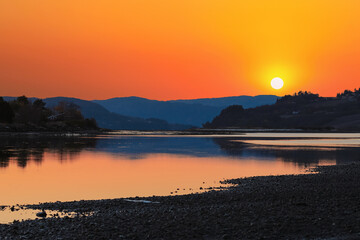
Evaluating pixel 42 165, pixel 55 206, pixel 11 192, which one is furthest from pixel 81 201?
pixel 42 165

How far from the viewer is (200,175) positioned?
3647 cm

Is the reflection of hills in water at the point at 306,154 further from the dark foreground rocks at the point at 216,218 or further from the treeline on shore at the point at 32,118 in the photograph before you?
the treeline on shore at the point at 32,118

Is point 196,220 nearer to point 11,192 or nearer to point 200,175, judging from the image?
point 11,192

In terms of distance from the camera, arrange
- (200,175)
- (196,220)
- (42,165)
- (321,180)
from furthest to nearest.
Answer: (42,165), (200,175), (321,180), (196,220)

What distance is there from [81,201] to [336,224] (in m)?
12.5

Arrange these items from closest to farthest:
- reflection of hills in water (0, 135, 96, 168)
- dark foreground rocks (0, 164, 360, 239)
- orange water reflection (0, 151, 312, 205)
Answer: dark foreground rocks (0, 164, 360, 239)
orange water reflection (0, 151, 312, 205)
reflection of hills in water (0, 135, 96, 168)

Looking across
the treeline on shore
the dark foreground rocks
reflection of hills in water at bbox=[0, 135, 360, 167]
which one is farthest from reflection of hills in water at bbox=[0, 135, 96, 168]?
the treeline on shore

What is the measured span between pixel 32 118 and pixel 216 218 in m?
155

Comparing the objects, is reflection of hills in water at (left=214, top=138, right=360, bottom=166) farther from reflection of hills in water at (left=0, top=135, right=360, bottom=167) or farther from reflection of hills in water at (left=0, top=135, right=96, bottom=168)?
reflection of hills in water at (left=0, top=135, right=96, bottom=168)

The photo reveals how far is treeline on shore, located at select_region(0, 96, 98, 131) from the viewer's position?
472ft

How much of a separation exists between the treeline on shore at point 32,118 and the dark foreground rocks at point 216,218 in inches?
4826

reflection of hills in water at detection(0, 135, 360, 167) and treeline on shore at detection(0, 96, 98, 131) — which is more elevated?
treeline on shore at detection(0, 96, 98, 131)

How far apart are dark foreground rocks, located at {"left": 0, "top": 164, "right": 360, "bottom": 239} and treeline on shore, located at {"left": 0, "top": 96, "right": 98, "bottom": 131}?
402 feet

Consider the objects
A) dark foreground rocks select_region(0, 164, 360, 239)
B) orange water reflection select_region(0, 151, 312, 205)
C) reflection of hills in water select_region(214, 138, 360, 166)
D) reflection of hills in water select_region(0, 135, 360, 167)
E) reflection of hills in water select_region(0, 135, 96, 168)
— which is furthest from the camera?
reflection of hills in water select_region(0, 135, 360, 167)
